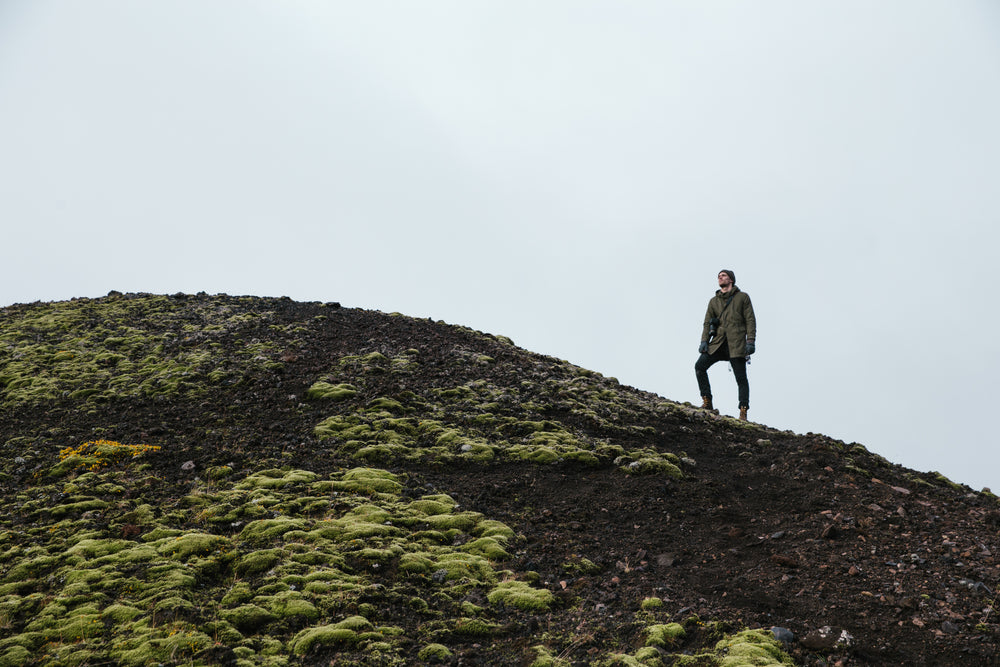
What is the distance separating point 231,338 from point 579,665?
17.5m

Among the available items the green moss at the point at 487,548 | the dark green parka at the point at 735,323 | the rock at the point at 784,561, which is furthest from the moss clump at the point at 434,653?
the dark green parka at the point at 735,323

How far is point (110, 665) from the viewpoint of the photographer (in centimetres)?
729

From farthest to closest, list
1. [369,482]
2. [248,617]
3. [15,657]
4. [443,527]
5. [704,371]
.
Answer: [704,371] → [369,482] → [443,527] → [248,617] → [15,657]

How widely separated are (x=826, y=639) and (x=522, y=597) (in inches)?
156

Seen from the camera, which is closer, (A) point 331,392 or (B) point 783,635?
(B) point 783,635

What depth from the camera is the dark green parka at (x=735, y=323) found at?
18453 millimetres

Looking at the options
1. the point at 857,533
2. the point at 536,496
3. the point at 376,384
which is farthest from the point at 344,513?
the point at 857,533

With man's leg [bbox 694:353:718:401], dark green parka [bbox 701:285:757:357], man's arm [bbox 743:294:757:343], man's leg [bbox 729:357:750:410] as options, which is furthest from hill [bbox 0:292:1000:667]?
man's arm [bbox 743:294:757:343]

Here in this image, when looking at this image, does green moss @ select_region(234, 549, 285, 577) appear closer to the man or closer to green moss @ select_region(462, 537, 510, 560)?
green moss @ select_region(462, 537, 510, 560)

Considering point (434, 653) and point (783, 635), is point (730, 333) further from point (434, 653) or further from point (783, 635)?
point (434, 653)

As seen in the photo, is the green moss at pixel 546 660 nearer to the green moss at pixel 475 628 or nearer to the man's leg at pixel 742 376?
the green moss at pixel 475 628

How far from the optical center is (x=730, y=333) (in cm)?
1869

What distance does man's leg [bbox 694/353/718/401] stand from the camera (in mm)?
19500

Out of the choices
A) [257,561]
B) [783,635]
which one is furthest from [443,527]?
[783,635]
